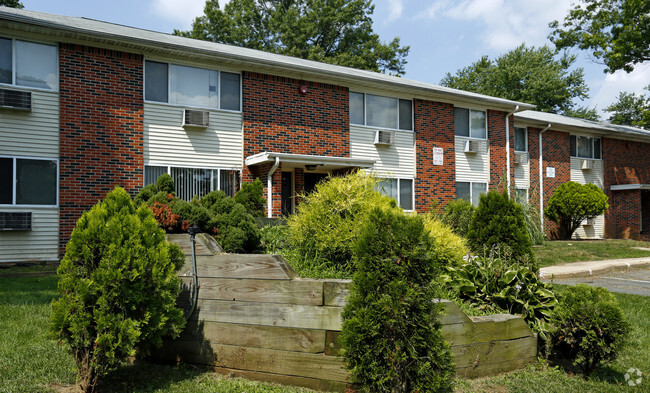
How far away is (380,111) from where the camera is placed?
53.2ft

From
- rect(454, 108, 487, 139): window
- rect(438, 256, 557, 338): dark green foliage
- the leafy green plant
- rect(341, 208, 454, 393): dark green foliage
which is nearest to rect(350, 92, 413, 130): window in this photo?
rect(454, 108, 487, 139): window

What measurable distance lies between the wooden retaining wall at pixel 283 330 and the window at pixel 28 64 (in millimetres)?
8846

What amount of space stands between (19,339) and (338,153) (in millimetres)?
11120

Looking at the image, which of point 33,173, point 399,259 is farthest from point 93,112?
point 399,259

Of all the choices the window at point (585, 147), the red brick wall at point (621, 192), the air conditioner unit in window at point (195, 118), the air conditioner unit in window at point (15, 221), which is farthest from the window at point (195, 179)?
the red brick wall at point (621, 192)

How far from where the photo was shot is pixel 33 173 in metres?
10.9

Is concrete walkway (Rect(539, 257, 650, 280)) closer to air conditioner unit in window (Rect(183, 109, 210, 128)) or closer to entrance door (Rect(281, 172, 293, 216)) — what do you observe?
entrance door (Rect(281, 172, 293, 216))

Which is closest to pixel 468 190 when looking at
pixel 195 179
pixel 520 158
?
pixel 520 158

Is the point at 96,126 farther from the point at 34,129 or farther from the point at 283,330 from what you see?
the point at 283,330

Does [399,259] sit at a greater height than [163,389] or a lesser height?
greater

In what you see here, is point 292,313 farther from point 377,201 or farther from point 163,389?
point 377,201

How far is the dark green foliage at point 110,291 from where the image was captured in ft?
11.7

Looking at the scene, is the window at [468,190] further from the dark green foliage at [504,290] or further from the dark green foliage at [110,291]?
the dark green foliage at [110,291]

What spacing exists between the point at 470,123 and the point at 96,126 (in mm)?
12853
